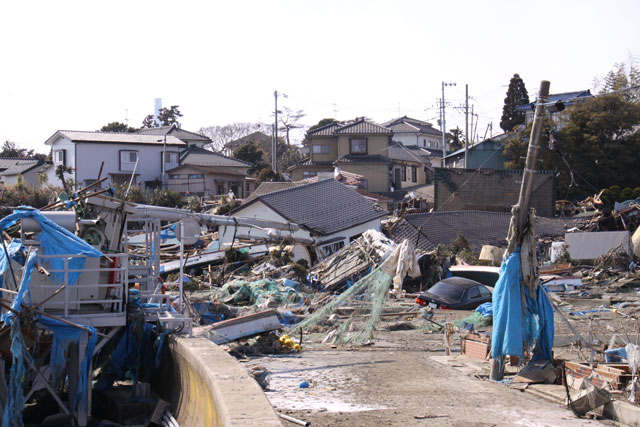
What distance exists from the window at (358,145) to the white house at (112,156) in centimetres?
1272

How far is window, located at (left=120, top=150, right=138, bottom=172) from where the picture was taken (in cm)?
4475

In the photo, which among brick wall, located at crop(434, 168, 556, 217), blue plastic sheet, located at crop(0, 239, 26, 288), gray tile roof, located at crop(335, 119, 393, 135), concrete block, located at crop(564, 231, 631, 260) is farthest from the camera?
gray tile roof, located at crop(335, 119, 393, 135)

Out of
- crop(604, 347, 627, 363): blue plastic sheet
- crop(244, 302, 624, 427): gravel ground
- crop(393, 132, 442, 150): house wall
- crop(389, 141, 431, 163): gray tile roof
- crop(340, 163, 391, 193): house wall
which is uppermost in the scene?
crop(393, 132, 442, 150): house wall

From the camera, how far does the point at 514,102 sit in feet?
188

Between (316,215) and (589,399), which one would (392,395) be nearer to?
(589,399)

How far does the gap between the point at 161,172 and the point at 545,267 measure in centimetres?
2831

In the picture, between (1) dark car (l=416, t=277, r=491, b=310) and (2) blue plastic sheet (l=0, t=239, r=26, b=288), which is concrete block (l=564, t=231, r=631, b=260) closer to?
(1) dark car (l=416, t=277, r=491, b=310)

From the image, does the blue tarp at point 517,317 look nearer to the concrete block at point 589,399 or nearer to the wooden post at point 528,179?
the wooden post at point 528,179

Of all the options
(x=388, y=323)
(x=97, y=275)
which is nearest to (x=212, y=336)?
(x=97, y=275)

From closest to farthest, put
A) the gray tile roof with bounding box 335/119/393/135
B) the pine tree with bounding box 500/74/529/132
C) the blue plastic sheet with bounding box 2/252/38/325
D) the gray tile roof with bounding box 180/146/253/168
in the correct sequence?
the blue plastic sheet with bounding box 2/252/38/325 → the gray tile roof with bounding box 180/146/253/168 → the gray tile roof with bounding box 335/119/393/135 → the pine tree with bounding box 500/74/529/132

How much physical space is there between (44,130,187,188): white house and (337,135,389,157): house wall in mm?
11866

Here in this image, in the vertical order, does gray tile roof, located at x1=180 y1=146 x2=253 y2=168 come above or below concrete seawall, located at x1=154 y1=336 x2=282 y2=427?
above

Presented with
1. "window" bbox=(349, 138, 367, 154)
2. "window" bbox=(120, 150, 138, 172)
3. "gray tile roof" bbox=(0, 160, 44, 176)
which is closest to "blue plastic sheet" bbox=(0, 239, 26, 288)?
"window" bbox=(120, 150, 138, 172)

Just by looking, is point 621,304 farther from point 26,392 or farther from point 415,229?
point 26,392
